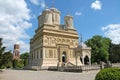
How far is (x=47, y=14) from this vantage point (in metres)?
51.6

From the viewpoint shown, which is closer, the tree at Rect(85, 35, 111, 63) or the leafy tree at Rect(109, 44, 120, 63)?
the tree at Rect(85, 35, 111, 63)

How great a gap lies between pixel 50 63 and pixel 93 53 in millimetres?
19079

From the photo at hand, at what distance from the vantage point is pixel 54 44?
159 ft

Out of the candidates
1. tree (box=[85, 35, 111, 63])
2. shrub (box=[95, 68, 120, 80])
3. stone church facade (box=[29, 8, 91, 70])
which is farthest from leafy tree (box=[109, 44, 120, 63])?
shrub (box=[95, 68, 120, 80])

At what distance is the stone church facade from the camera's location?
1839 inches

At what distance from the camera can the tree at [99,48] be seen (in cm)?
5958

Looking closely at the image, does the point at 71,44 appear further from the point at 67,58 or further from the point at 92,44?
the point at 92,44

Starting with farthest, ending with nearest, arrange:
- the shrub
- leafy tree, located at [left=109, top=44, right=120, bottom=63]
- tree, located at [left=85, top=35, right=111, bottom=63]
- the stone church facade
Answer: leafy tree, located at [left=109, top=44, right=120, bottom=63] → tree, located at [left=85, top=35, right=111, bottom=63] → the stone church facade → the shrub

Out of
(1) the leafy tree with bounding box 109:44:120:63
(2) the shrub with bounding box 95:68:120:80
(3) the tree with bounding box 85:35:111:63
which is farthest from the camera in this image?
(1) the leafy tree with bounding box 109:44:120:63

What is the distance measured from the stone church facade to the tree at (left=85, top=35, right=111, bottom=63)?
1005 centimetres

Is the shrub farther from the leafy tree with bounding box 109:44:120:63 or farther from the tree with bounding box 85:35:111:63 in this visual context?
the leafy tree with bounding box 109:44:120:63

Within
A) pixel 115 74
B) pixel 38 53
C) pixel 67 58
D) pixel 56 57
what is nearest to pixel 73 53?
pixel 67 58

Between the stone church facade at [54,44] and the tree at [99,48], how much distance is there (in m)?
10.1

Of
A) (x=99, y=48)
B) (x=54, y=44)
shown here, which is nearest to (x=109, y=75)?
(x=54, y=44)
